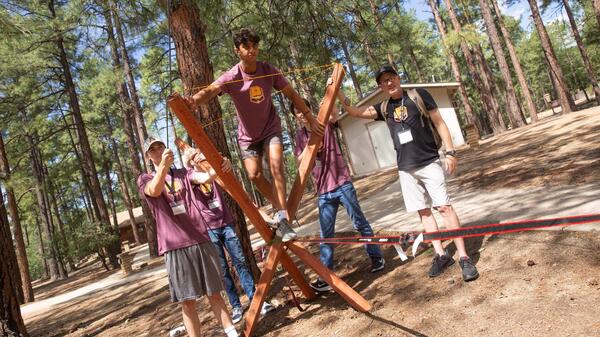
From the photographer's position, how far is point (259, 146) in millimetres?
3551

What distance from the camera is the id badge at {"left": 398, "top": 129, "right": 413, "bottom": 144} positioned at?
3590 millimetres

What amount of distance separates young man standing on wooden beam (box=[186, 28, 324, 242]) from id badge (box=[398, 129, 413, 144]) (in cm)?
73

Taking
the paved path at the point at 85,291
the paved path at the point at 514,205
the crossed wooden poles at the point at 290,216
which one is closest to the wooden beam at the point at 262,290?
the crossed wooden poles at the point at 290,216

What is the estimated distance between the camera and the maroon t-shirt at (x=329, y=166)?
417 cm

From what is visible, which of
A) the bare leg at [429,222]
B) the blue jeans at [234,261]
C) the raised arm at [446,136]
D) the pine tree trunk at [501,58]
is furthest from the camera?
the pine tree trunk at [501,58]

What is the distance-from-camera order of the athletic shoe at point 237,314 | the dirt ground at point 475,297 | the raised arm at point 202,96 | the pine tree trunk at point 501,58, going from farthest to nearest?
1. the pine tree trunk at point 501,58
2. the athletic shoe at point 237,314
3. the raised arm at point 202,96
4. the dirt ground at point 475,297

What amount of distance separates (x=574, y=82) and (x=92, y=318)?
205ft

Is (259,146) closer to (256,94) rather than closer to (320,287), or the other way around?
→ (256,94)

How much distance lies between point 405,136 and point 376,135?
18029mm

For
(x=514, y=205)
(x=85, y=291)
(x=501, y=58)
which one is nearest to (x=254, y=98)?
(x=514, y=205)

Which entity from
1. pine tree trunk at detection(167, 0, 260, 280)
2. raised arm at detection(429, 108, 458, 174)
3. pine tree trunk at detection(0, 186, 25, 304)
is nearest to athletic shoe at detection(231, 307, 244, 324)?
pine tree trunk at detection(167, 0, 260, 280)

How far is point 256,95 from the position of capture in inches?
133

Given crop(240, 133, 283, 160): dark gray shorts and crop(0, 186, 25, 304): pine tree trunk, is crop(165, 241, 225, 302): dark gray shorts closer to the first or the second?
crop(240, 133, 283, 160): dark gray shorts

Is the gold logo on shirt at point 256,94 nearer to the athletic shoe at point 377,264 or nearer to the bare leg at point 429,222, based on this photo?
the bare leg at point 429,222
